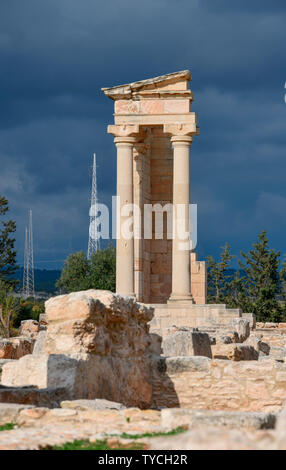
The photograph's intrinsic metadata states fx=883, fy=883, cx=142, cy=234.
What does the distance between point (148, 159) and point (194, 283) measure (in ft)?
17.1

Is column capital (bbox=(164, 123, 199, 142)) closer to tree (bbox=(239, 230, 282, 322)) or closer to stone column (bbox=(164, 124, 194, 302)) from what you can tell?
stone column (bbox=(164, 124, 194, 302))

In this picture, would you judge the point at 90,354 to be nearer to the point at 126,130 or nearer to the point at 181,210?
the point at 181,210

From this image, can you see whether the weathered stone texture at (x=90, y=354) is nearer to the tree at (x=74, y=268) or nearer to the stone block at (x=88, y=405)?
the stone block at (x=88, y=405)

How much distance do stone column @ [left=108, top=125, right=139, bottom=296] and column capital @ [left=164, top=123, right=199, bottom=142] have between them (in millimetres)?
1180

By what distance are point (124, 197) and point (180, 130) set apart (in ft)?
10.5

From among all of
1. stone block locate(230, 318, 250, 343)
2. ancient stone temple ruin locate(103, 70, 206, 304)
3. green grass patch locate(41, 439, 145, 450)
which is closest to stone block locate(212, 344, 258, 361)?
stone block locate(230, 318, 250, 343)

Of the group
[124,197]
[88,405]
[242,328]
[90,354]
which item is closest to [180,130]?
[124,197]

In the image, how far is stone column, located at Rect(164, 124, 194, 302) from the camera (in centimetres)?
3225

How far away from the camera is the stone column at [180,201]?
3225cm

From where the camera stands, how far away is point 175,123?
32.3m

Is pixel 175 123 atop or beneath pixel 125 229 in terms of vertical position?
atop
